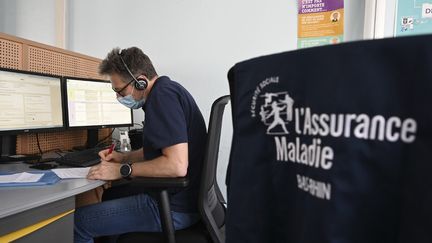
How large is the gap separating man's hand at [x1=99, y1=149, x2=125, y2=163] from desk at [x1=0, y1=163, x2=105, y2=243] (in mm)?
270

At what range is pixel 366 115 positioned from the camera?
388mm

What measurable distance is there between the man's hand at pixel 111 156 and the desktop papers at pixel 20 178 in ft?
0.92

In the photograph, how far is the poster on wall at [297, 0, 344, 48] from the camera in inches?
62.9

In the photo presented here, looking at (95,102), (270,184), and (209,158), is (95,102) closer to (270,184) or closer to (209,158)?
(209,158)

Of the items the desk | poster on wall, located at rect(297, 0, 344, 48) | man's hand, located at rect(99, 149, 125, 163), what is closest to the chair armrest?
the desk

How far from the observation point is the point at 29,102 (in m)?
1.38

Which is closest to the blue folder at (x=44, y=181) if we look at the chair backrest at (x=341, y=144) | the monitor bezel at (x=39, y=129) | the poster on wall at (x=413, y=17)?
the monitor bezel at (x=39, y=129)

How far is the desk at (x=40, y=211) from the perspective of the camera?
79 cm

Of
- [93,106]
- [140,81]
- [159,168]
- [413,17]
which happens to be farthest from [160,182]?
[413,17]

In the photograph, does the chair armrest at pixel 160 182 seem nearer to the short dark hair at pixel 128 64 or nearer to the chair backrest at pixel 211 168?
the chair backrest at pixel 211 168

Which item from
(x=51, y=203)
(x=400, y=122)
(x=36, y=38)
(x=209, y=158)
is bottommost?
(x=51, y=203)

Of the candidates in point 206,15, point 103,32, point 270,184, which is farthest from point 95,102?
point 270,184

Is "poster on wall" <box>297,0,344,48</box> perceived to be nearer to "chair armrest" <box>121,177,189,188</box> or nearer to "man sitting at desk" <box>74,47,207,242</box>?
"man sitting at desk" <box>74,47,207,242</box>

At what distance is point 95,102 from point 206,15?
89 centimetres
